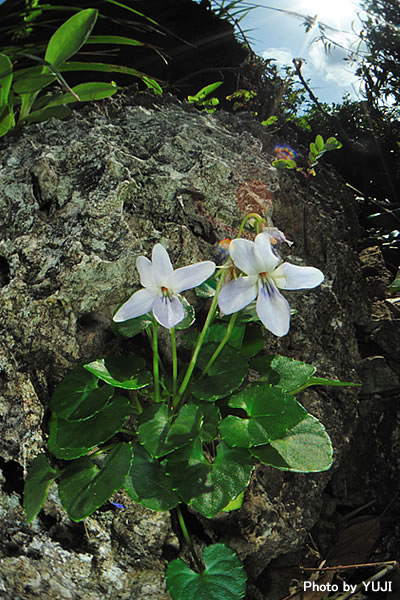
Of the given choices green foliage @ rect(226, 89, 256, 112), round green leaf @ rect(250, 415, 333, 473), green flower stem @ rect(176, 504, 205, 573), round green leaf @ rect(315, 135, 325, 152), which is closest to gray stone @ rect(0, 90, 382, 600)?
green flower stem @ rect(176, 504, 205, 573)

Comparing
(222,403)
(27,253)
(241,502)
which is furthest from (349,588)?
(27,253)

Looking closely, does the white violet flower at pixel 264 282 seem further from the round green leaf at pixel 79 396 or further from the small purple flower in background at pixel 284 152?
the small purple flower in background at pixel 284 152

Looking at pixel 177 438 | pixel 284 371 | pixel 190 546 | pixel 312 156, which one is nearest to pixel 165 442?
pixel 177 438

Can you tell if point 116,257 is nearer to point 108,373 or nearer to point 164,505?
point 108,373

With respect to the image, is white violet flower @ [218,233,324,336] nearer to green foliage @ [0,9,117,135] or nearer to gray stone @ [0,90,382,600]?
gray stone @ [0,90,382,600]

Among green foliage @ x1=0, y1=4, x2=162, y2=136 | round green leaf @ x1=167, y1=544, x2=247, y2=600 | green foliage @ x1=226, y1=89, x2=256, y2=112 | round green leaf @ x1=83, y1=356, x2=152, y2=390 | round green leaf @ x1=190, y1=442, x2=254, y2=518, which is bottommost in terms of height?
round green leaf @ x1=167, y1=544, x2=247, y2=600

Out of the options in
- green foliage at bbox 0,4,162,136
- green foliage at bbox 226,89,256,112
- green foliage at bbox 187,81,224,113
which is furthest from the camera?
green foliage at bbox 226,89,256,112

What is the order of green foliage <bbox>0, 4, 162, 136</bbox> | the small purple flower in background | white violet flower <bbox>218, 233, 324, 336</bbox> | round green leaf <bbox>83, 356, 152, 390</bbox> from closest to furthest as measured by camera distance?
white violet flower <bbox>218, 233, 324, 336</bbox>, round green leaf <bbox>83, 356, 152, 390</bbox>, green foliage <bbox>0, 4, 162, 136</bbox>, the small purple flower in background

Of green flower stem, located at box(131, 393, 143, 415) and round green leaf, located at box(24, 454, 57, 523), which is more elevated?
green flower stem, located at box(131, 393, 143, 415)
